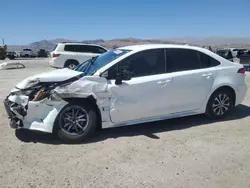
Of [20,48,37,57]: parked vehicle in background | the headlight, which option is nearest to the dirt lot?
the headlight

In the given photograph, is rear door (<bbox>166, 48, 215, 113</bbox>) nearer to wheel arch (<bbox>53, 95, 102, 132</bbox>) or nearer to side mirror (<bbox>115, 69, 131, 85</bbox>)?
side mirror (<bbox>115, 69, 131, 85</bbox>)

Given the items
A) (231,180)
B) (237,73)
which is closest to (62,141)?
(231,180)

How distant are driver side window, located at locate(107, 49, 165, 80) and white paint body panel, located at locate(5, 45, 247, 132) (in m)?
0.09

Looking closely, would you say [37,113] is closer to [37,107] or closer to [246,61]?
[37,107]

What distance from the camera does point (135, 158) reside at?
420cm

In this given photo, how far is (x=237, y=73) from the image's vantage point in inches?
243

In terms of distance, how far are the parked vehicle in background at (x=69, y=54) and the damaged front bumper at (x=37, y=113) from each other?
36.7 ft

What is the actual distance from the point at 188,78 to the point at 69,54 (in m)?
11.6

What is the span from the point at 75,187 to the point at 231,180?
1978 millimetres

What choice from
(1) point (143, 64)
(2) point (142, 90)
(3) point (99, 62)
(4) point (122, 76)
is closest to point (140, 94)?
(2) point (142, 90)

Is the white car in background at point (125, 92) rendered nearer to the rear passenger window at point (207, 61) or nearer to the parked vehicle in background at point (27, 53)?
the rear passenger window at point (207, 61)

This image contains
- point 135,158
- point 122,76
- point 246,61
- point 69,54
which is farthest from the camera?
point 246,61

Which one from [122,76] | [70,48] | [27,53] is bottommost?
[27,53]

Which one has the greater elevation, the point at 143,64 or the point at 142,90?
the point at 143,64
